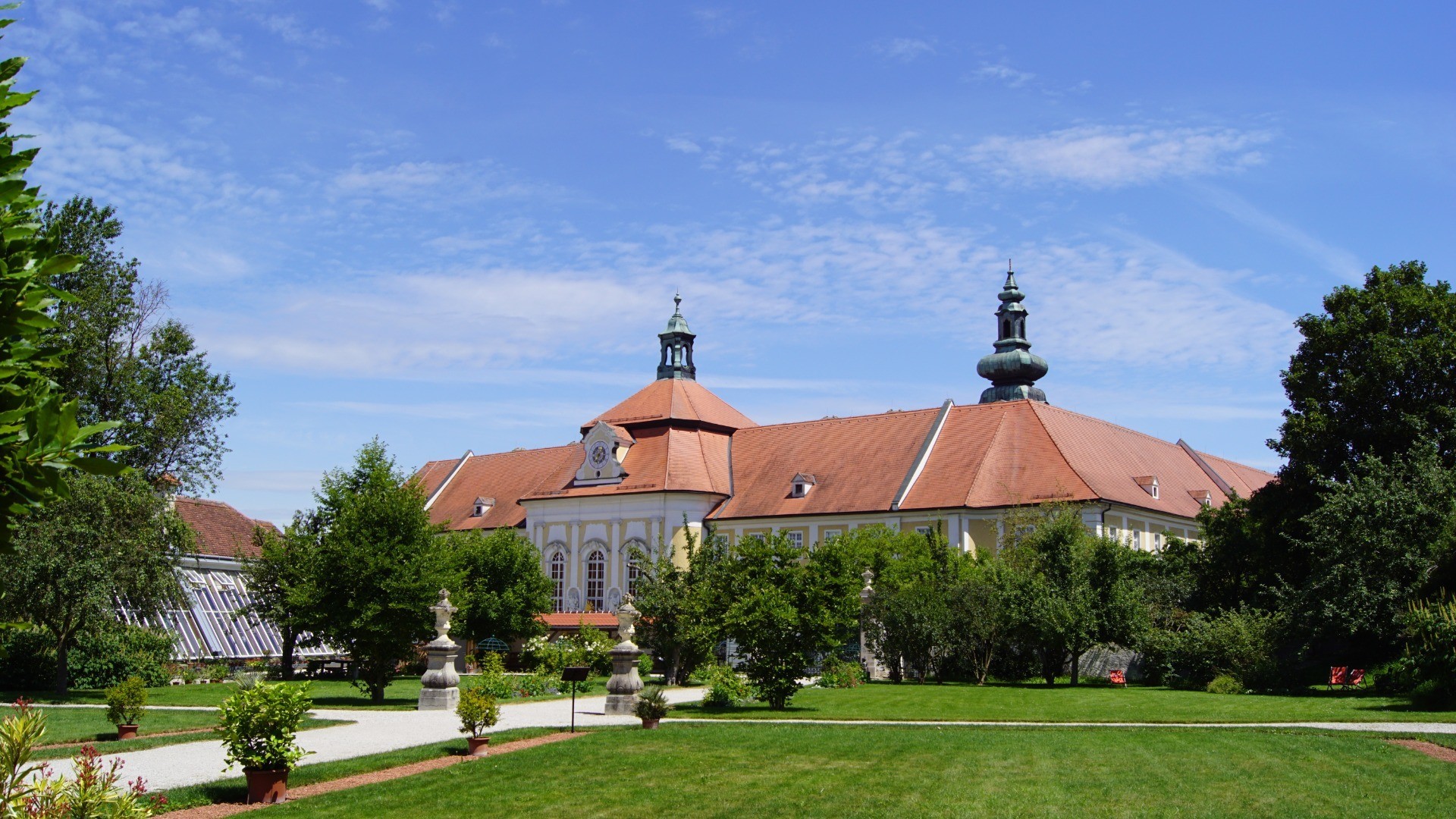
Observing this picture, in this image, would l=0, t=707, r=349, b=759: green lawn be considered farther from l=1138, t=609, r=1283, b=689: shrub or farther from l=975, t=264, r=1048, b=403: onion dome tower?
l=975, t=264, r=1048, b=403: onion dome tower

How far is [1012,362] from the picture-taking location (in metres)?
71.0

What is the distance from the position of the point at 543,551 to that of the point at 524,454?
9.86 metres

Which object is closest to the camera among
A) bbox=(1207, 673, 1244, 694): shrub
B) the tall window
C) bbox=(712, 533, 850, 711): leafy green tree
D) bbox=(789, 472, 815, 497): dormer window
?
bbox=(712, 533, 850, 711): leafy green tree

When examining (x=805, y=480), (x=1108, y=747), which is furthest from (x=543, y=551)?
(x=1108, y=747)

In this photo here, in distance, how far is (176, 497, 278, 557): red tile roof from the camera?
47781 mm

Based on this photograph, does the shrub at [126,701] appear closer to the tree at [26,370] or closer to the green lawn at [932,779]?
the green lawn at [932,779]

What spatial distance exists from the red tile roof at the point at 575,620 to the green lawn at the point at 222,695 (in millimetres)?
12523

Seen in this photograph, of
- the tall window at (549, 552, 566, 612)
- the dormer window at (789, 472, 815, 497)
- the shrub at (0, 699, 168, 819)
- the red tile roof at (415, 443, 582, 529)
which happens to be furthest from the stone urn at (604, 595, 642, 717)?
the red tile roof at (415, 443, 582, 529)

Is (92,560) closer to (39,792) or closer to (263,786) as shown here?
(263,786)

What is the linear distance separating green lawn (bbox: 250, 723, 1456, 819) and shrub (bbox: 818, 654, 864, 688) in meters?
14.4

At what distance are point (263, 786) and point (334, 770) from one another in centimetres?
228

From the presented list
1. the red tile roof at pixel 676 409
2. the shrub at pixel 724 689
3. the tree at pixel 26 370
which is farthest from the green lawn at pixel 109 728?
the red tile roof at pixel 676 409

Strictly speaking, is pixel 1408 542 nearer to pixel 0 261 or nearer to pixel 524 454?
pixel 0 261

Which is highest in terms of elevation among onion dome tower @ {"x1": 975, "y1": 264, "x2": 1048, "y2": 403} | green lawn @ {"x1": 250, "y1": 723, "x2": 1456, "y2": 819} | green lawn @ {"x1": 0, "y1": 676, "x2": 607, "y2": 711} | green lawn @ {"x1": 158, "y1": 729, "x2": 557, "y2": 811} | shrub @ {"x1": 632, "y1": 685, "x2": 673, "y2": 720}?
onion dome tower @ {"x1": 975, "y1": 264, "x2": 1048, "y2": 403}
